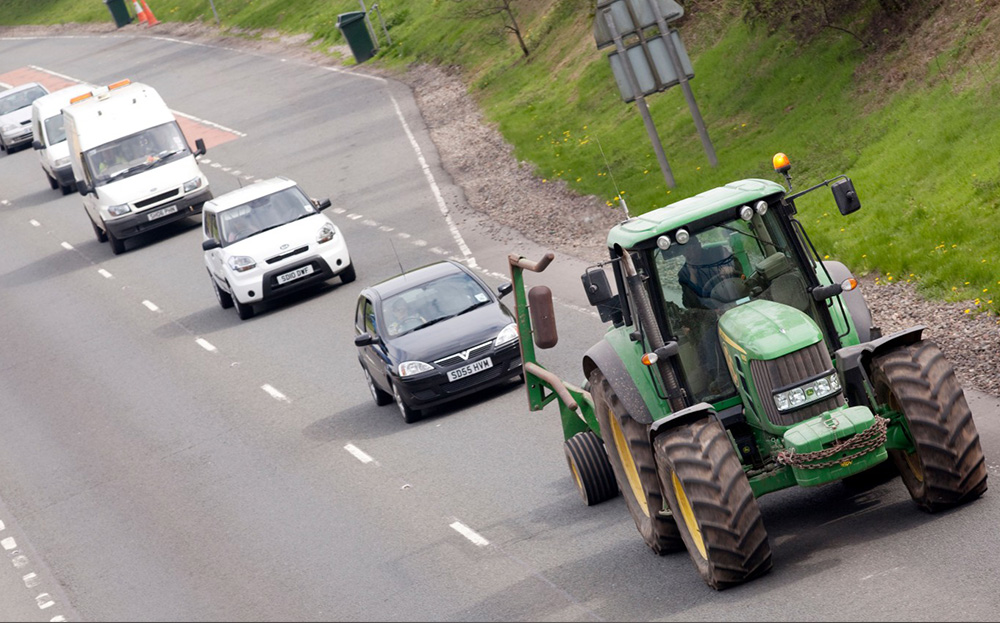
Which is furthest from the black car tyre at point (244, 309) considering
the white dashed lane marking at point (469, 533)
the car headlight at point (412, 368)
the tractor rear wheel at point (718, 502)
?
the tractor rear wheel at point (718, 502)

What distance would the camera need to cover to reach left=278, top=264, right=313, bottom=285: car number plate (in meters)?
23.8

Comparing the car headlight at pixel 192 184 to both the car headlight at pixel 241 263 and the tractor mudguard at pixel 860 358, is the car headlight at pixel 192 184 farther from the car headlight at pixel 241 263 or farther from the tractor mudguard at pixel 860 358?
the tractor mudguard at pixel 860 358

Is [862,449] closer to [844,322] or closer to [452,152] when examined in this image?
[844,322]

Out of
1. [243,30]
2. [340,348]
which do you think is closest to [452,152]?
[340,348]

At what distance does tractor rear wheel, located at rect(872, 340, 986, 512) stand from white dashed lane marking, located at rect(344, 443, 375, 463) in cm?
735

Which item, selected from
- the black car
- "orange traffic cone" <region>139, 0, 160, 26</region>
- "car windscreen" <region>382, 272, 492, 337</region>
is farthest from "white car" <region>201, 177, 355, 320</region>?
"orange traffic cone" <region>139, 0, 160, 26</region>

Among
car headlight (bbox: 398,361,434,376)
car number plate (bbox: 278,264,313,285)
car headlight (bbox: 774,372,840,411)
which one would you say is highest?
car number plate (bbox: 278,264,313,285)

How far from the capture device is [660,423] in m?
9.62

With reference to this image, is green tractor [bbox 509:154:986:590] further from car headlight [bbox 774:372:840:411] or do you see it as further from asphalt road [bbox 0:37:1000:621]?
asphalt road [bbox 0:37:1000:621]

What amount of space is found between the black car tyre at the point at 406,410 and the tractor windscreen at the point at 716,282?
705cm

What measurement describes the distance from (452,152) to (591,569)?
21585 millimetres

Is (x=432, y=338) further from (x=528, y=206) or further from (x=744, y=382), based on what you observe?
(x=528, y=206)

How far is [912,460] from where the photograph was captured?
9930 mm

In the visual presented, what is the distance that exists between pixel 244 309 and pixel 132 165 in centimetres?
835
